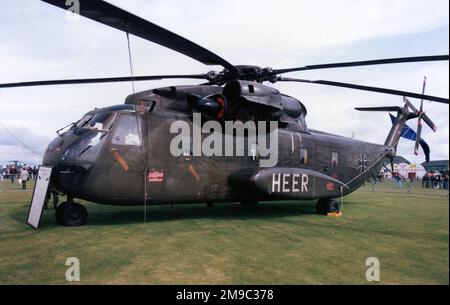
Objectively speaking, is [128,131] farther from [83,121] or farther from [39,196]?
[39,196]

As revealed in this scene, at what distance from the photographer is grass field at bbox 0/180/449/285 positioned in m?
5.14

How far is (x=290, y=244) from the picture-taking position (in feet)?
23.7

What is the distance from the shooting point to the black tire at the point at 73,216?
8.60m

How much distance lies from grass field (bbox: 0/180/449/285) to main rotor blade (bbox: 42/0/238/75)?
4.18m

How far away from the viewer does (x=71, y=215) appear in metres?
8.70

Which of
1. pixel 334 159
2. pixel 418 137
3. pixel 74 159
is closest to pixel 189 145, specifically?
pixel 74 159

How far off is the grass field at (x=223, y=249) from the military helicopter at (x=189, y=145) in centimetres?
86

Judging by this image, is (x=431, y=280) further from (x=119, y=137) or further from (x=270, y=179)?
(x=119, y=137)

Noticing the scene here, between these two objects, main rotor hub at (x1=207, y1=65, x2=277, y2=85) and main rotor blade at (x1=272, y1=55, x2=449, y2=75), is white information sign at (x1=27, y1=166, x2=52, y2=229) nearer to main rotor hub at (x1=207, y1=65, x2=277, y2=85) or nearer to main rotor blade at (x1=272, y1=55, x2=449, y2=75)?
main rotor hub at (x1=207, y1=65, x2=277, y2=85)

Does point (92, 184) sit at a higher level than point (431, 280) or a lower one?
higher

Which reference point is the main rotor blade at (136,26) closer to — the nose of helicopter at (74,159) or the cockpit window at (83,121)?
the nose of helicopter at (74,159)

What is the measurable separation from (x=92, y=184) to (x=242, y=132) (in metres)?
4.71
